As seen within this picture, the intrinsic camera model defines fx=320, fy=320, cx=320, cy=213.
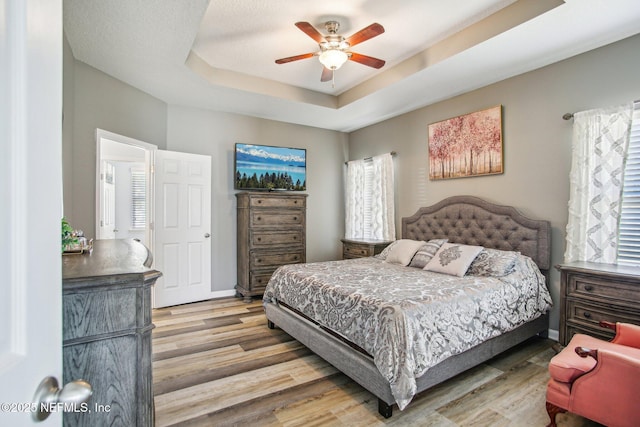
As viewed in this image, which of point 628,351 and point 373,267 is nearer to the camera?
point 628,351

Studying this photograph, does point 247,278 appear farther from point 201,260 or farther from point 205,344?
point 205,344

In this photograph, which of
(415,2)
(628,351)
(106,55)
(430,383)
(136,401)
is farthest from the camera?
(106,55)

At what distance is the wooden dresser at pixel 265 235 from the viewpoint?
4.60 m

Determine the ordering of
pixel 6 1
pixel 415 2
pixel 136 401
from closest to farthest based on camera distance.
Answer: pixel 6 1 < pixel 136 401 < pixel 415 2

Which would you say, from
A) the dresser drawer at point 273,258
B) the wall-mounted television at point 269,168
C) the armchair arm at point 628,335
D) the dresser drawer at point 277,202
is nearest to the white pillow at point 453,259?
the armchair arm at point 628,335

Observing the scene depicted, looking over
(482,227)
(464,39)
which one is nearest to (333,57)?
(464,39)

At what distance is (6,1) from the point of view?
1.69 feet

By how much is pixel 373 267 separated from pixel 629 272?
6.80 ft

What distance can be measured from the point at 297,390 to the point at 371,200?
3584 mm

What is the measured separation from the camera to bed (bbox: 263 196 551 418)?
205cm

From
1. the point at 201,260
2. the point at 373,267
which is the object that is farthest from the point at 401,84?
the point at 201,260

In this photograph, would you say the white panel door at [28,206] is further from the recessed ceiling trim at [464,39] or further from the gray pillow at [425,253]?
the gray pillow at [425,253]

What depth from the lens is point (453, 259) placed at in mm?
3254

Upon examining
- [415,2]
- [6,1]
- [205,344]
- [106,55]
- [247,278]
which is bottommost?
[205,344]
